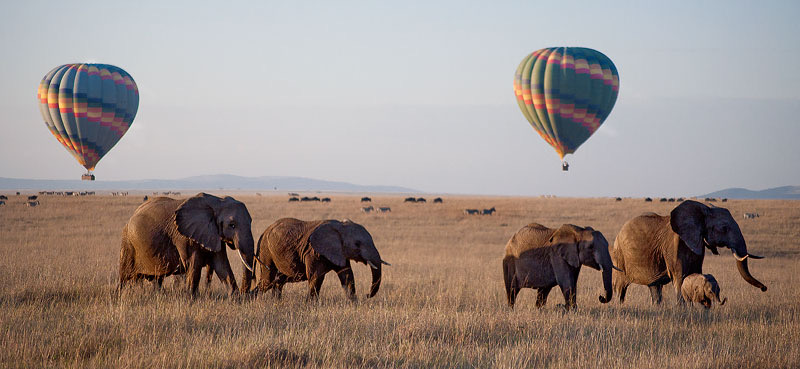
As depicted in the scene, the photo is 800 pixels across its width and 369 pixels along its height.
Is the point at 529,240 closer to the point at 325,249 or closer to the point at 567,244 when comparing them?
the point at 567,244

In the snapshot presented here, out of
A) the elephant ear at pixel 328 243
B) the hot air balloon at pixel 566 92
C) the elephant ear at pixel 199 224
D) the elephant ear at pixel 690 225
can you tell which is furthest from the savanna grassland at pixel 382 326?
the hot air balloon at pixel 566 92

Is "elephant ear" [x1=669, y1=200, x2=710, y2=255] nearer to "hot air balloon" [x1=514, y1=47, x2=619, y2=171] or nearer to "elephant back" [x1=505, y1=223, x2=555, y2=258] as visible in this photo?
"elephant back" [x1=505, y1=223, x2=555, y2=258]

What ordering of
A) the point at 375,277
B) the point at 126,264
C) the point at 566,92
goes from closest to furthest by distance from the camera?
the point at 375,277
the point at 126,264
the point at 566,92

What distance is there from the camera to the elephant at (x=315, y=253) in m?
11.4

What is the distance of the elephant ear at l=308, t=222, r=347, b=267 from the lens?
11.4m

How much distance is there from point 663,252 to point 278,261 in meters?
6.61

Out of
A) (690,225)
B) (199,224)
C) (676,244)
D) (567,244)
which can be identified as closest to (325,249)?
(199,224)

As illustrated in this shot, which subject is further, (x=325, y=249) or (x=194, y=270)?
(x=194, y=270)

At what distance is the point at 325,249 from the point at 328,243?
11cm

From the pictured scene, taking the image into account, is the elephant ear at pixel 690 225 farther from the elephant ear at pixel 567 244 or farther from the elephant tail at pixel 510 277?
the elephant tail at pixel 510 277

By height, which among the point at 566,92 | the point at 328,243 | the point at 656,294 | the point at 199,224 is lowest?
the point at 656,294

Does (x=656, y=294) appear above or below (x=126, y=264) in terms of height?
below

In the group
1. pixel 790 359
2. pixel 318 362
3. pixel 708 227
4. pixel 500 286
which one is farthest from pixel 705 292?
pixel 318 362

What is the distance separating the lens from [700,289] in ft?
36.8
